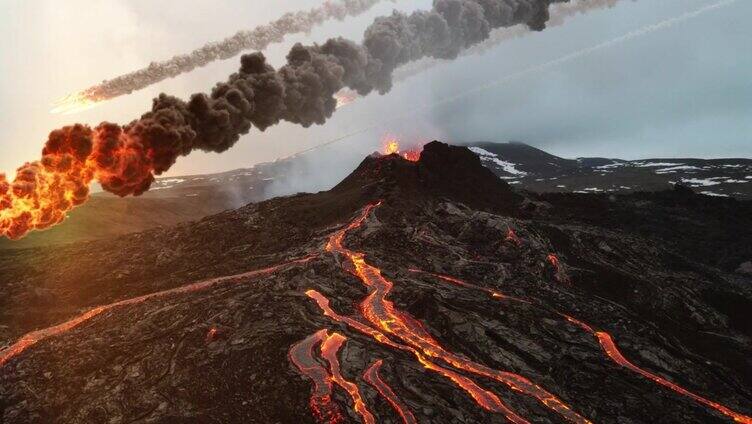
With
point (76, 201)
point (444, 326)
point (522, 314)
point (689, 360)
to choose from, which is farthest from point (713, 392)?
point (76, 201)

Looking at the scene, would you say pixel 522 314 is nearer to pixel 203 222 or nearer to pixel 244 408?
pixel 244 408

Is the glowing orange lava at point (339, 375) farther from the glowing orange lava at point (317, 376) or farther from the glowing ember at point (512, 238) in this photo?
the glowing ember at point (512, 238)

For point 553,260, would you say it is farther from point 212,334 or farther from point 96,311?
point 96,311

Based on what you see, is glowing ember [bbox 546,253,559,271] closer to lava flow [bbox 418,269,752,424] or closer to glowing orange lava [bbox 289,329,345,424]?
lava flow [bbox 418,269,752,424]

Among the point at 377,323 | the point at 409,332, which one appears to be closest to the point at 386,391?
the point at 409,332

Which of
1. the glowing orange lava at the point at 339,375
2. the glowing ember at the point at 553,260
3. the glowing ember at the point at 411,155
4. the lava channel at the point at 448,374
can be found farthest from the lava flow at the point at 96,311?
the glowing ember at the point at 411,155

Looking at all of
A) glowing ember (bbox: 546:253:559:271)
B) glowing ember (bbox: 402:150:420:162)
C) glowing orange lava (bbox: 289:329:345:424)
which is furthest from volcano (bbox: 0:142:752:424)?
glowing ember (bbox: 402:150:420:162)
